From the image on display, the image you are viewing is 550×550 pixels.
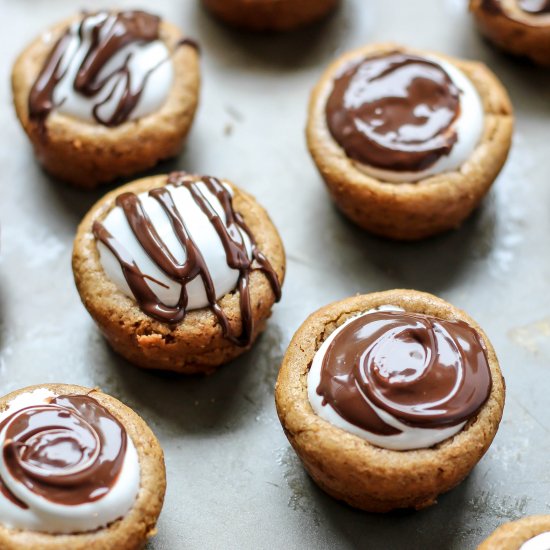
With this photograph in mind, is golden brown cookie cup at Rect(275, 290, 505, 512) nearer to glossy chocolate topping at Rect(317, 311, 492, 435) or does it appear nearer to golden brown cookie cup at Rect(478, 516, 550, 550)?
glossy chocolate topping at Rect(317, 311, 492, 435)

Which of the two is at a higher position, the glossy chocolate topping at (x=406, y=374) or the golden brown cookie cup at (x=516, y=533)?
the glossy chocolate topping at (x=406, y=374)

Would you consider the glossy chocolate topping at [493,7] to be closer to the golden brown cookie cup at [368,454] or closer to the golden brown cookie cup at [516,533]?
the golden brown cookie cup at [368,454]

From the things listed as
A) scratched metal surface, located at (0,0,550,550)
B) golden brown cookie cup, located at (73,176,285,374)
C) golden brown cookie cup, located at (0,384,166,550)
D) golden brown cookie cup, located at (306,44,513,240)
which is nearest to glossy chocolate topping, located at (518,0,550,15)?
scratched metal surface, located at (0,0,550,550)

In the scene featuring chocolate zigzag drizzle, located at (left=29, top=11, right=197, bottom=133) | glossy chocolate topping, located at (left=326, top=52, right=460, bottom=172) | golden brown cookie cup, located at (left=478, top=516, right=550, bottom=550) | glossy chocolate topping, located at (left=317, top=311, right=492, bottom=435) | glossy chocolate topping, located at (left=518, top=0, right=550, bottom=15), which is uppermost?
chocolate zigzag drizzle, located at (left=29, top=11, right=197, bottom=133)

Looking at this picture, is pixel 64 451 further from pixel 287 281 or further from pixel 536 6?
pixel 536 6

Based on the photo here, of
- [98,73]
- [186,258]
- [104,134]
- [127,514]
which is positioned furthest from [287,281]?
[127,514]

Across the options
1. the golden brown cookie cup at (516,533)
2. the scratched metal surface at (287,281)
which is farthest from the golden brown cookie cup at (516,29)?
the golden brown cookie cup at (516,533)
